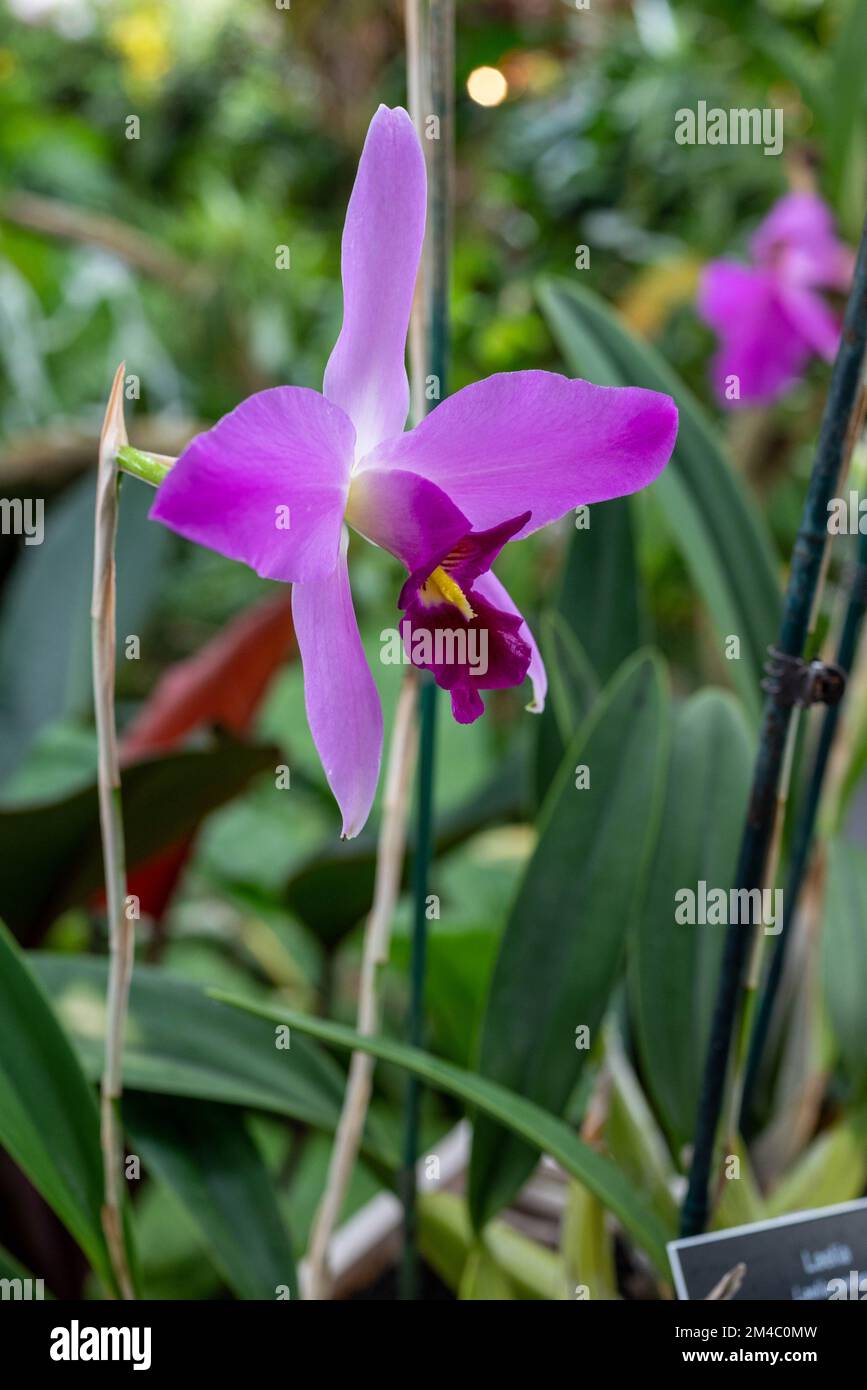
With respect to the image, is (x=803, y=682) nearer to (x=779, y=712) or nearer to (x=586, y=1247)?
(x=779, y=712)

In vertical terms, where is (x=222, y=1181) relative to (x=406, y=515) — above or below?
below

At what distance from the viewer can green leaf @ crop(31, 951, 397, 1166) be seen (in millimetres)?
487

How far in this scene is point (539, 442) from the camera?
290 millimetres

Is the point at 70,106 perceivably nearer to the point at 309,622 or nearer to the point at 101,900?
the point at 101,900

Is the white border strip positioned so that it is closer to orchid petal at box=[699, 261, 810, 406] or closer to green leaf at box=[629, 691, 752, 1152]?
green leaf at box=[629, 691, 752, 1152]

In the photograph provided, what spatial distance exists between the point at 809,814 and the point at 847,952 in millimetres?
153

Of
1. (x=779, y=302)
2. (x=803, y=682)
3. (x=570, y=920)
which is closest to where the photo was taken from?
(x=803, y=682)

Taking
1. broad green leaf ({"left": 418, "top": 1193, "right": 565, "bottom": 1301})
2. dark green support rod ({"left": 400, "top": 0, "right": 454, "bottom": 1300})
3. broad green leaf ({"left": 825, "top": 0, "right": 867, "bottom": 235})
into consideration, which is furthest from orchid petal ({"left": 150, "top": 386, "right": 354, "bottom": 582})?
broad green leaf ({"left": 825, "top": 0, "right": 867, "bottom": 235})

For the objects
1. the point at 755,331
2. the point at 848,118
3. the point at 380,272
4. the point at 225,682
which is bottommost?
the point at 380,272

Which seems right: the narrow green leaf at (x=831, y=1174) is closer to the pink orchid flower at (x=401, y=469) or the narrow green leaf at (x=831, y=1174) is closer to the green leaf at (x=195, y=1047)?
the green leaf at (x=195, y=1047)

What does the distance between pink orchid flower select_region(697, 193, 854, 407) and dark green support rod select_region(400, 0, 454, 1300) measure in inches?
20.9

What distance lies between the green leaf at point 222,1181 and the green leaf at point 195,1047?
1cm

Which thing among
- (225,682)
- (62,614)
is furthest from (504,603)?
(62,614)
